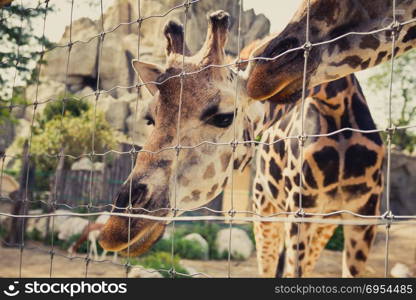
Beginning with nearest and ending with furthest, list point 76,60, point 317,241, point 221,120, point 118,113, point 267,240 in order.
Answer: point 221,120 < point 317,241 < point 267,240 < point 118,113 < point 76,60

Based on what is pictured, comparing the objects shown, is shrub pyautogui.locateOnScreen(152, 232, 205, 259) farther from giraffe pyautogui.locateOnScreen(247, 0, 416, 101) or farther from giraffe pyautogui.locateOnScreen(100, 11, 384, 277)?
giraffe pyautogui.locateOnScreen(247, 0, 416, 101)

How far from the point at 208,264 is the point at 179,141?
584 centimetres

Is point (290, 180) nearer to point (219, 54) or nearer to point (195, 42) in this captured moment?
point (219, 54)

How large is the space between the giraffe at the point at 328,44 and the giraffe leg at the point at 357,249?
1.18 metres

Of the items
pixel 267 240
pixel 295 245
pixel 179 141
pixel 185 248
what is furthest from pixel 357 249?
pixel 185 248

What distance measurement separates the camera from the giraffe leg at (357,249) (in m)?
2.64

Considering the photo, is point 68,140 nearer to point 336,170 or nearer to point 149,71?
point 149,71

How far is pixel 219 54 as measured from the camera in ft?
7.37

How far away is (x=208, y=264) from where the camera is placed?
7590mm

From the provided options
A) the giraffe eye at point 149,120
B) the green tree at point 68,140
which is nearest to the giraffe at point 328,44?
the giraffe eye at point 149,120

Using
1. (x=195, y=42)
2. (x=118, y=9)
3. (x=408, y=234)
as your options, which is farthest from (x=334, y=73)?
(x=118, y=9)

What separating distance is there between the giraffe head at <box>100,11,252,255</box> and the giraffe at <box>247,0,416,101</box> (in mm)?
262

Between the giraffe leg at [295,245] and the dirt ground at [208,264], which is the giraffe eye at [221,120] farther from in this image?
the dirt ground at [208,264]

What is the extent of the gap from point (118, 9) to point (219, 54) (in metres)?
19.7
